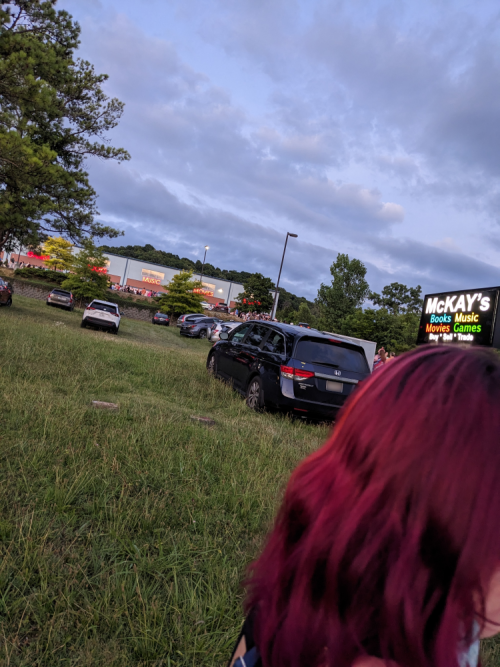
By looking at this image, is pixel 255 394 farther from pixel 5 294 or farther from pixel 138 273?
pixel 138 273

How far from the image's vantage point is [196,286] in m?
40.8

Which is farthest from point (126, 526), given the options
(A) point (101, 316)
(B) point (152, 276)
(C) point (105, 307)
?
(B) point (152, 276)

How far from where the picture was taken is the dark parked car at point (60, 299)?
1247 inches

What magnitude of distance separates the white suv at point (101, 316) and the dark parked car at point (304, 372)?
15441 mm

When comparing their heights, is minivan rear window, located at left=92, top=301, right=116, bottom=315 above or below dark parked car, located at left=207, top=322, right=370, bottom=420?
above

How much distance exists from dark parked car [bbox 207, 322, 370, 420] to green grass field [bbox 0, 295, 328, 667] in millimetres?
1042

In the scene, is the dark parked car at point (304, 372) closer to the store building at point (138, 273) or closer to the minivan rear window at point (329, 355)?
the minivan rear window at point (329, 355)

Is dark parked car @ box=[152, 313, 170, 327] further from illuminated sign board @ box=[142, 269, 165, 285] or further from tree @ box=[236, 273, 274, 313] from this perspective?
illuminated sign board @ box=[142, 269, 165, 285]

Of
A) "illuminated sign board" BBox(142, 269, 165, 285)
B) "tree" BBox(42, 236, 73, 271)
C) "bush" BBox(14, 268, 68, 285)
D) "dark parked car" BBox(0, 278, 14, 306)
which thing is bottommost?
"dark parked car" BBox(0, 278, 14, 306)

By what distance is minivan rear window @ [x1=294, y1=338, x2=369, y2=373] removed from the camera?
→ 24.2ft

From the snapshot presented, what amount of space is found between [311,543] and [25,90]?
16.3 metres

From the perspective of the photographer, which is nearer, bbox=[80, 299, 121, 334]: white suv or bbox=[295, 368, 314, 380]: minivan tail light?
bbox=[295, 368, 314, 380]: minivan tail light

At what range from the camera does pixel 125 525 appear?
2979mm

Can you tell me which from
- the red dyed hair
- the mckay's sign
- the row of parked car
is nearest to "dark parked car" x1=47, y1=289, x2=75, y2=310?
the mckay's sign
